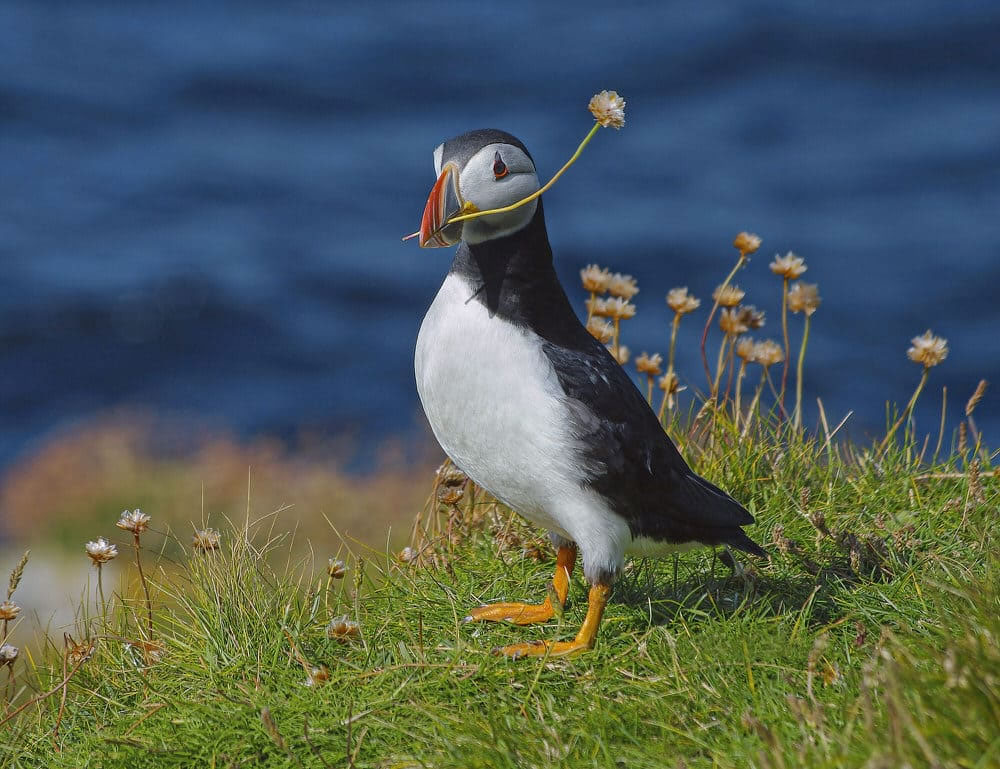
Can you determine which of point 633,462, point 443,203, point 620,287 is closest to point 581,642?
point 633,462

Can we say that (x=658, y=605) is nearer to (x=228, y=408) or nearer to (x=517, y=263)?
(x=517, y=263)

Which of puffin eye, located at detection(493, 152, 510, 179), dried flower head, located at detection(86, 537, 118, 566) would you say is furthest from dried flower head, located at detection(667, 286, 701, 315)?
dried flower head, located at detection(86, 537, 118, 566)

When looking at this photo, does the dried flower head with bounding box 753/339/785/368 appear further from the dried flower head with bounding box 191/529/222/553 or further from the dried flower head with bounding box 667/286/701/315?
the dried flower head with bounding box 191/529/222/553

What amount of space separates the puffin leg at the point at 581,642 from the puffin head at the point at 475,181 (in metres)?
1.23

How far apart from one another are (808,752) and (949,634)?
53 centimetres

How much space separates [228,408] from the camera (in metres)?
14.2

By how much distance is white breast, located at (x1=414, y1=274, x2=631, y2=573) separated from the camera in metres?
3.89

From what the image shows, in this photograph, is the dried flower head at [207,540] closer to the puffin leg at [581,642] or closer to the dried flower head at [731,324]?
the puffin leg at [581,642]

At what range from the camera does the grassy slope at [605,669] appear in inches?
119

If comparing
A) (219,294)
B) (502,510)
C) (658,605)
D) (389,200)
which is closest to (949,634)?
(658,605)

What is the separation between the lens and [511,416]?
3.90 metres

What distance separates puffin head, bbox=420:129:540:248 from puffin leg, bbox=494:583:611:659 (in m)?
1.23

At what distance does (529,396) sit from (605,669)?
88cm

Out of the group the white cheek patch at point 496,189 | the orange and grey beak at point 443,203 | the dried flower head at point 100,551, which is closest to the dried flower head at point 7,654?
the dried flower head at point 100,551
